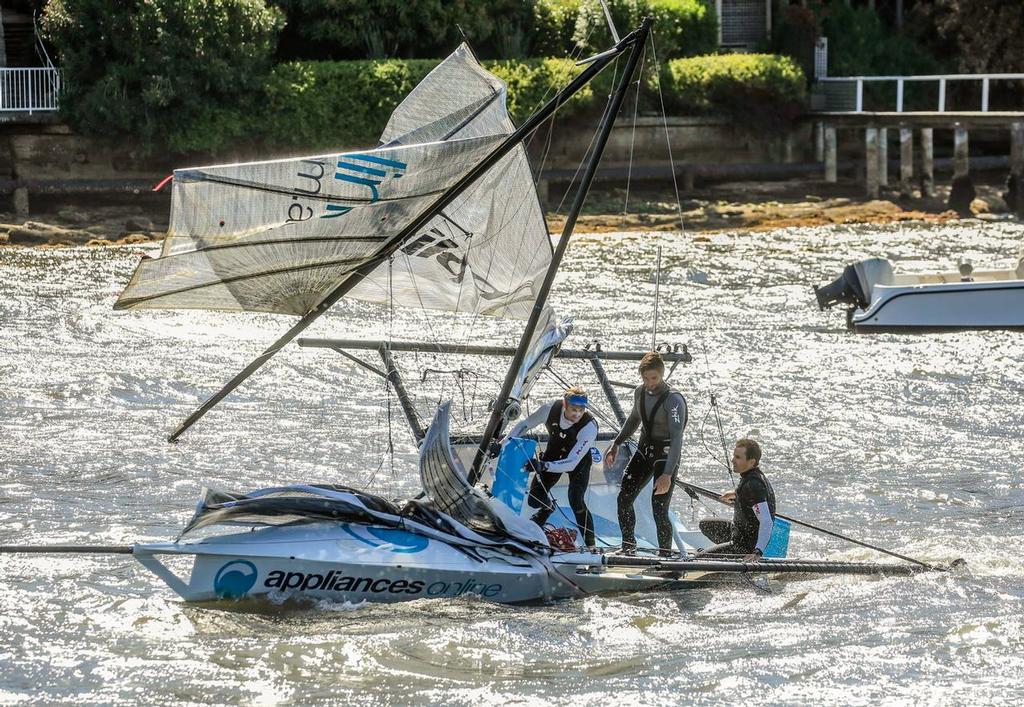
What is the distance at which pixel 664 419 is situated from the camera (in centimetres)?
1112

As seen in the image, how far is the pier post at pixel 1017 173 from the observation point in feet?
113

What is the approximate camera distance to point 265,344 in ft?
68.0

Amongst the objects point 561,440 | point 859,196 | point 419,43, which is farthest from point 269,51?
point 561,440

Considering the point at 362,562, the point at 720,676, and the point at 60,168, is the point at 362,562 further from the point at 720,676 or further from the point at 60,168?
the point at 60,168

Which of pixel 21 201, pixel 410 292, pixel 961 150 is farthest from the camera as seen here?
pixel 961 150

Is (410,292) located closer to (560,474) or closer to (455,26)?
(560,474)

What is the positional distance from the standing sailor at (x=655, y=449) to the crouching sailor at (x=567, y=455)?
13.1 inches

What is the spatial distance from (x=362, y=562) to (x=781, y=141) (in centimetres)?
2911

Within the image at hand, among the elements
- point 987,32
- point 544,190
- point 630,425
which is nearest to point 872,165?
point 987,32

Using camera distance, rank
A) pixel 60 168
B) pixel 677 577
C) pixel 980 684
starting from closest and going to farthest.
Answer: pixel 980 684
pixel 677 577
pixel 60 168

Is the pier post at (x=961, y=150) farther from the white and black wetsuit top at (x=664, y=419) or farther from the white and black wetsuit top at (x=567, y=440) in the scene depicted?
the white and black wetsuit top at (x=567, y=440)

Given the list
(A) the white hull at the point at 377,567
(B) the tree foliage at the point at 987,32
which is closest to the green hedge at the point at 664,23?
(B) the tree foliage at the point at 987,32

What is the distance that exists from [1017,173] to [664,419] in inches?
1044

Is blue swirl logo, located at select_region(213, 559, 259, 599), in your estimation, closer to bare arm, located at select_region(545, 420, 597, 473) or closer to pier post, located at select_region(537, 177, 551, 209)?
bare arm, located at select_region(545, 420, 597, 473)
